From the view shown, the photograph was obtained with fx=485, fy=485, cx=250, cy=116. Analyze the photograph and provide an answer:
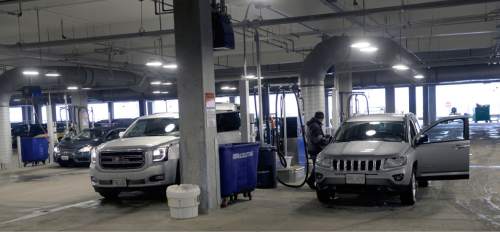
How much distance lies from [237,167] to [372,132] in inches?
102

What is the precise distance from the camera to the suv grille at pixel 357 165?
768cm

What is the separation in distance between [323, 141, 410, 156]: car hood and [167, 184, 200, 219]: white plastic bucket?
2352mm

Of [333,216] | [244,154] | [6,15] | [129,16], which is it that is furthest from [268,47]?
[333,216]

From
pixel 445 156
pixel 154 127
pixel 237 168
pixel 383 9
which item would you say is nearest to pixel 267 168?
pixel 237 168

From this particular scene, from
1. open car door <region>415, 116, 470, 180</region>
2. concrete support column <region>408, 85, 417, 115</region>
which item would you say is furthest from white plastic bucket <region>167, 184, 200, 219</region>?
concrete support column <region>408, 85, 417, 115</region>

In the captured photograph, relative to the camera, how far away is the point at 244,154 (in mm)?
8586

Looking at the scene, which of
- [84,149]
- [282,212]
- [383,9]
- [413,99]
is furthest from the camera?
[413,99]

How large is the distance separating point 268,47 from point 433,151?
42.4 feet

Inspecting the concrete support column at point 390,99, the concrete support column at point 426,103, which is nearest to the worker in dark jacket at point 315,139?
the concrete support column at point 426,103

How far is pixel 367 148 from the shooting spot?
8.06 m

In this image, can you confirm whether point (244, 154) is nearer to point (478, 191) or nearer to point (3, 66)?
point (478, 191)

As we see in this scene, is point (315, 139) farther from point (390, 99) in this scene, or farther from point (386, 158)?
point (390, 99)

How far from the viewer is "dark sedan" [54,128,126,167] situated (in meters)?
16.2

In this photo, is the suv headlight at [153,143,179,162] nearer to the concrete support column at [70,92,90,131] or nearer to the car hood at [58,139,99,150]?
the car hood at [58,139,99,150]
